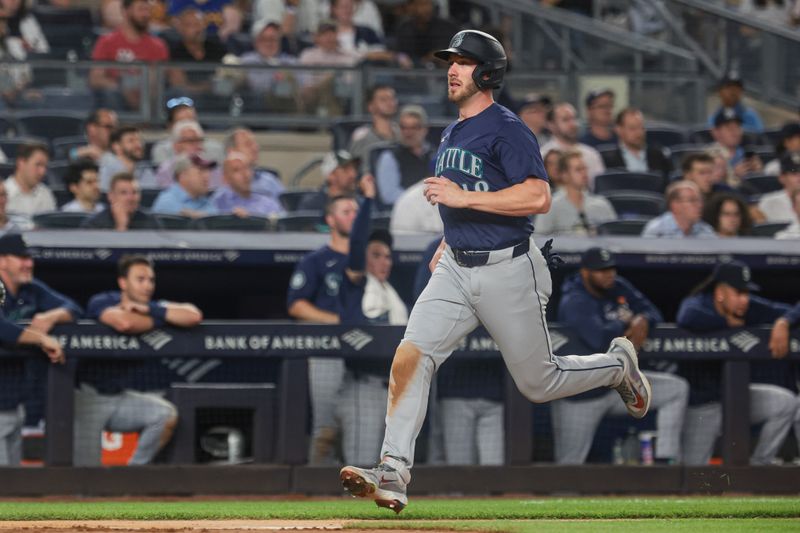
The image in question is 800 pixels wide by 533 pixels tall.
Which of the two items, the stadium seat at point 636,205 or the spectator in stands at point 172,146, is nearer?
the stadium seat at point 636,205

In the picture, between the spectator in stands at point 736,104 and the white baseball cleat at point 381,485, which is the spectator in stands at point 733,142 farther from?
the white baseball cleat at point 381,485

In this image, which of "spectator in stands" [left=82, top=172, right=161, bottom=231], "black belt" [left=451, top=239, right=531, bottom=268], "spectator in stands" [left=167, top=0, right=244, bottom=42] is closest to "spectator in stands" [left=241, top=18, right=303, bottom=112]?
"spectator in stands" [left=167, top=0, right=244, bottom=42]

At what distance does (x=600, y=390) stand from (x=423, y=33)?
21.6 ft

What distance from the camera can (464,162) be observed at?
5777 mm

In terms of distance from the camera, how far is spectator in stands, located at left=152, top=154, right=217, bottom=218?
33.8 ft

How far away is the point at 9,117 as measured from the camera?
12.1 meters

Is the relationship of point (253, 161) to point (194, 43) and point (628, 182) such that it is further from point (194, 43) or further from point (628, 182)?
point (628, 182)

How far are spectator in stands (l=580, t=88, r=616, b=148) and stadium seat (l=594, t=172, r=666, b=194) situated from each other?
859 mm

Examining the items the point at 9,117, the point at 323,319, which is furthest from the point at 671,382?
the point at 9,117

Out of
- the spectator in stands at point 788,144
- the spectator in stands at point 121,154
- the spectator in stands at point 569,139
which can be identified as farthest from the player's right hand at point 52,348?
the spectator in stands at point 788,144

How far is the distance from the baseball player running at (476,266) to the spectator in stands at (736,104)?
8.14m

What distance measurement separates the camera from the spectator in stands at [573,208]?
10.2 metres

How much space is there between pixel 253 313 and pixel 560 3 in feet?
23.6

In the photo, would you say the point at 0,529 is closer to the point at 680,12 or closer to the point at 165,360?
the point at 165,360
